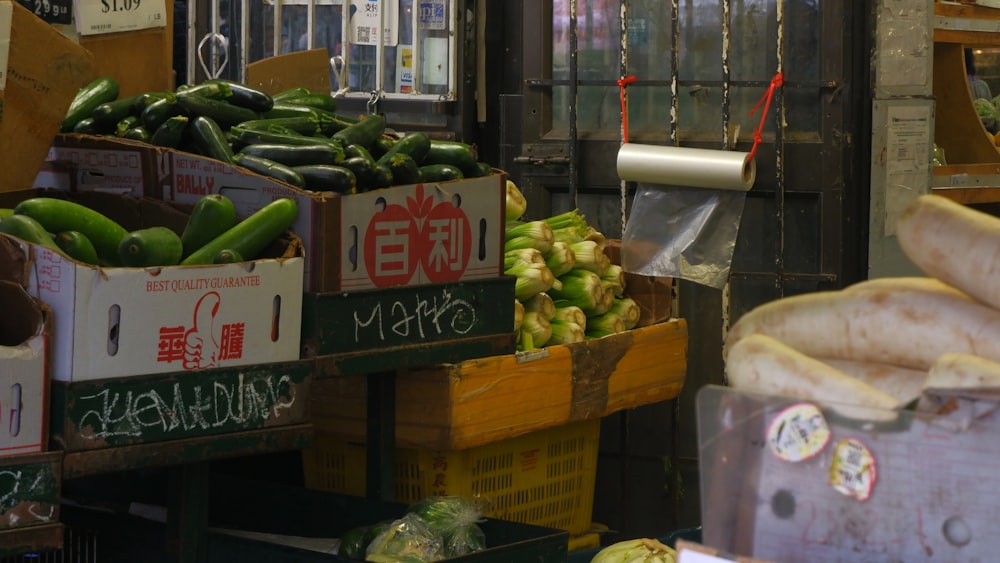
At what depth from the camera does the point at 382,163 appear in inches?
129

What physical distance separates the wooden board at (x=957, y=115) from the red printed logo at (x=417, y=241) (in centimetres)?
291

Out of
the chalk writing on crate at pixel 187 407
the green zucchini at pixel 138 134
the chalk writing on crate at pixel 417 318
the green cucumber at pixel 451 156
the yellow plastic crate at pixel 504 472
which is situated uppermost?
the green zucchini at pixel 138 134

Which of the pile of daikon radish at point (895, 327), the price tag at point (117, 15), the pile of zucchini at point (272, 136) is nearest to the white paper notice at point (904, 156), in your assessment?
the pile of zucchini at point (272, 136)

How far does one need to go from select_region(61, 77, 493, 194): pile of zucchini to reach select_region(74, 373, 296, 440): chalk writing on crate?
52cm

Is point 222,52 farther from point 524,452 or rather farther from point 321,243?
point 321,243

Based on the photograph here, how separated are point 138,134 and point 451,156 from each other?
0.80 meters

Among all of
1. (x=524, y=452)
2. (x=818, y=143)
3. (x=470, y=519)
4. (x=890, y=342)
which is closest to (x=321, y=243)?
(x=470, y=519)

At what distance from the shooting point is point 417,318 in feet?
10.6

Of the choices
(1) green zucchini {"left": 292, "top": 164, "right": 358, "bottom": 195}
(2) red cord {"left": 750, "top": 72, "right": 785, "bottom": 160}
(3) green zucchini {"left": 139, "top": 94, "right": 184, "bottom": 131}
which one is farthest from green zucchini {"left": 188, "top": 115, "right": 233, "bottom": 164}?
(2) red cord {"left": 750, "top": 72, "right": 785, "bottom": 160}

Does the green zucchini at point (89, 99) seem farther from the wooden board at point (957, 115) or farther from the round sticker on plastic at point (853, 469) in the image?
the wooden board at point (957, 115)

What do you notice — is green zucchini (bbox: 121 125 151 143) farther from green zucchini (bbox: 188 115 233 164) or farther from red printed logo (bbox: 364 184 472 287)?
red printed logo (bbox: 364 184 472 287)

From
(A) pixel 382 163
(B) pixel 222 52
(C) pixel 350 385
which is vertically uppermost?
(B) pixel 222 52

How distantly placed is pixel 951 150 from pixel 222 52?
3.36 m

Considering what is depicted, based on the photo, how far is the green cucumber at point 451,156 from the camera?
3.48 m
